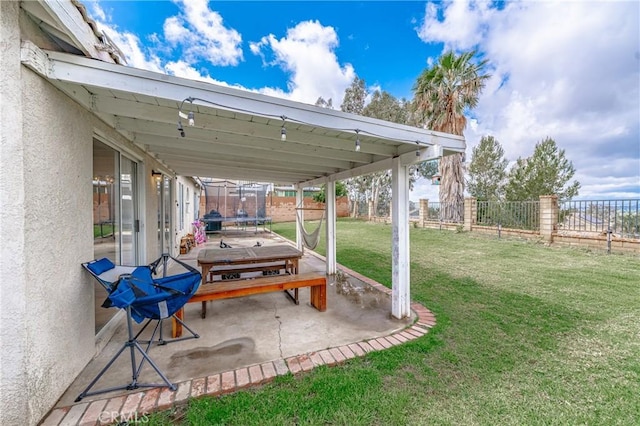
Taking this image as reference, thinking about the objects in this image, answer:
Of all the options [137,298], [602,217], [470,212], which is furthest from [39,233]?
[470,212]

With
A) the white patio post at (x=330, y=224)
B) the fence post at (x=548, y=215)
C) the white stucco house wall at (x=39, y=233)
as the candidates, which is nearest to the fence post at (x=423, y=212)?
the fence post at (x=548, y=215)

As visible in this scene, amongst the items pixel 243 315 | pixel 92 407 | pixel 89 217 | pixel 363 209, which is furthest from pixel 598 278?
pixel 363 209

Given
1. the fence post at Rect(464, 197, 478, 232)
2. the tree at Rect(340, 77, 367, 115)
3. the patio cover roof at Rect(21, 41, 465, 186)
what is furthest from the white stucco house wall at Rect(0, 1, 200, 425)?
the tree at Rect(340, 77, 367, 115)

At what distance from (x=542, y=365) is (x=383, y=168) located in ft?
8.38

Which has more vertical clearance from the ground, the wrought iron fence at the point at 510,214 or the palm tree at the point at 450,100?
the palm tree at the point at 450,100

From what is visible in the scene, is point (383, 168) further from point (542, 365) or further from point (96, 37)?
point (96, 37)

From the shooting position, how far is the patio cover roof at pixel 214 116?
161 centimetres

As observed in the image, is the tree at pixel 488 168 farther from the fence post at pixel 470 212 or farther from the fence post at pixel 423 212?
the fence post at pixel 470 212

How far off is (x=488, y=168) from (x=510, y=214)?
412 inches

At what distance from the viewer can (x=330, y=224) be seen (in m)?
5.05

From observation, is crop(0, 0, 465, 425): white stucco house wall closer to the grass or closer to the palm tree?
the grass

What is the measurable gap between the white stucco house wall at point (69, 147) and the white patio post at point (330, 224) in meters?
2.08

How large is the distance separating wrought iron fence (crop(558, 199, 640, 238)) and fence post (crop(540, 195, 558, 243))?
0.35m

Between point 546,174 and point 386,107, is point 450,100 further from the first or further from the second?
point 546,174
